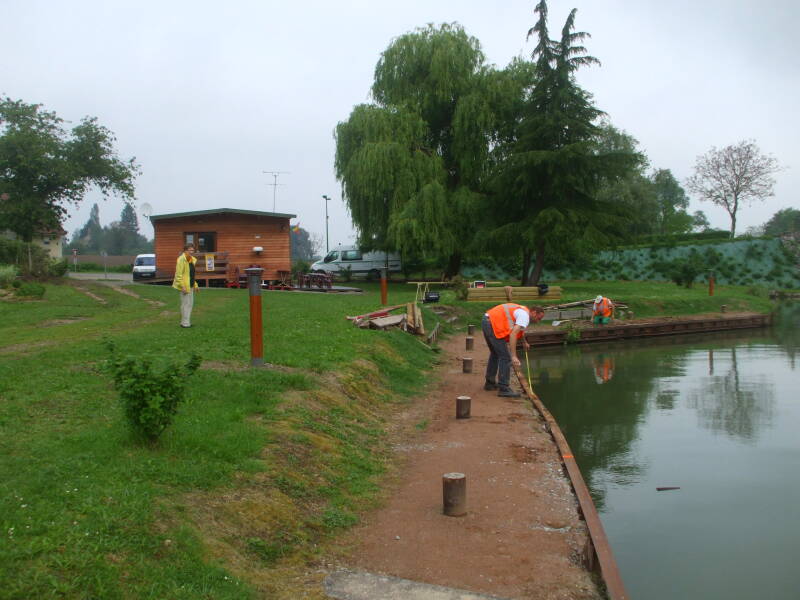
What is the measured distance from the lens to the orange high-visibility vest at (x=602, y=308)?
78.2 feet

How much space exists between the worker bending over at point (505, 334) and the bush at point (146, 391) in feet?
19.5

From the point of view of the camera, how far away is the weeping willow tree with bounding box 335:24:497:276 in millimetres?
27578

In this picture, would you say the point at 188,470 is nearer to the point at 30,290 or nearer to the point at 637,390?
the point at 637,390

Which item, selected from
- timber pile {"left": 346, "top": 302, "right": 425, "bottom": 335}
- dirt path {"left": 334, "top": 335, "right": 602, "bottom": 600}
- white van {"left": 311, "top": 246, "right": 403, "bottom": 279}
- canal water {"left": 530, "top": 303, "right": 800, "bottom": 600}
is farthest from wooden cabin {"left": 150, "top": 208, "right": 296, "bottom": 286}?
dirt path {"left": 334, "top": 335, "right": 602, "bottom": 600}

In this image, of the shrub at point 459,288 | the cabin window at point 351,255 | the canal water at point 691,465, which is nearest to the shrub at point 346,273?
the cabin window at point 351,255

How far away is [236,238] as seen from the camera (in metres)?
28.5

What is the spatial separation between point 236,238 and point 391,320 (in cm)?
1484

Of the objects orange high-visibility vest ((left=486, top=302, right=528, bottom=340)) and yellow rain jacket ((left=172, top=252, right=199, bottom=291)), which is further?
yellow rain jacket ((left=172, top=252, right=199, bottom=291))

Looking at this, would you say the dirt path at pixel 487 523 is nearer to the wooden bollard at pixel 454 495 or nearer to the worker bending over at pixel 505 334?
the wooden bollard at pixel 454 495

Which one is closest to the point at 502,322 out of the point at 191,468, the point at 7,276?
the point at 191,468

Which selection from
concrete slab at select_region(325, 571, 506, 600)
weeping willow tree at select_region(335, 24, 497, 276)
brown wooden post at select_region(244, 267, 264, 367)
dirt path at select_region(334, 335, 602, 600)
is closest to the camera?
concrete slab at select_region(325, 571, 506, 600)

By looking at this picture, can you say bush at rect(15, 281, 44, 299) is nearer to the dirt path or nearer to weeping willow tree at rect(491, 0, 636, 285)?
the dirt path

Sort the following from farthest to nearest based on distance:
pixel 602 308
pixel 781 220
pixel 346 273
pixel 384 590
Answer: pixel 781 220
pixel 346 273
pixel 602 308
pixel 384 590

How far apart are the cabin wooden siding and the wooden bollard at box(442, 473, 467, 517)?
77.7 ft
